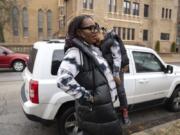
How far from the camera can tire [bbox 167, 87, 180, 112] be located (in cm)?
562

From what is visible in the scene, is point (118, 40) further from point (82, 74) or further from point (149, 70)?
point (149, 70)

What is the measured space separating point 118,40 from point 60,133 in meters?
2.06

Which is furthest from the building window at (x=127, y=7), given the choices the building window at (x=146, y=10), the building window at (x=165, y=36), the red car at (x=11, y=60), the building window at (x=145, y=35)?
the red car at (x=11, y=60)

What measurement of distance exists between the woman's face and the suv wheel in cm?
200

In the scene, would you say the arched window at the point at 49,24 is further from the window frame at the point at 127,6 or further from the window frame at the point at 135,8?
the window frame at the point at 135,8

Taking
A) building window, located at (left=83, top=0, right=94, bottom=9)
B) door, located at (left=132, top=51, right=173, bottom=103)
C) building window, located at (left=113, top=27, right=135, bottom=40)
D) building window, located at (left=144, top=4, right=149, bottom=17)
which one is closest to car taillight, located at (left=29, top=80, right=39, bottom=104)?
door, located at (left=132, top=51, right=173, bottom=103)

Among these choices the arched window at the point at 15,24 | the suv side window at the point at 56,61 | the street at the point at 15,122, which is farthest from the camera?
the arched window at the point at 15,24

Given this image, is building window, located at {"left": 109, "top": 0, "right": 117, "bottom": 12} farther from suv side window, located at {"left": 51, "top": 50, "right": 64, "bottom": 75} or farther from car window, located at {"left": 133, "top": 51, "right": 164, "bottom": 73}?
suv side window, located at {"left": 51, "top": 50, "right": 64, "bottom": 75}

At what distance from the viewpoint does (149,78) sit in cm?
495

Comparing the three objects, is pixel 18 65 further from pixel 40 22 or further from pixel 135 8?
pixel 40 22

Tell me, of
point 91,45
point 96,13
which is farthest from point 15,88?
point 96,13

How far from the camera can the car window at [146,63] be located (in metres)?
4.81

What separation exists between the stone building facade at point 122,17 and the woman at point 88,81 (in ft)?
88.8

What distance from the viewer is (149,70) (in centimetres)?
507
